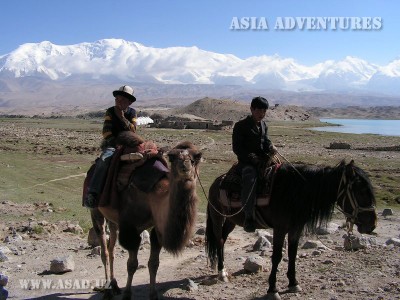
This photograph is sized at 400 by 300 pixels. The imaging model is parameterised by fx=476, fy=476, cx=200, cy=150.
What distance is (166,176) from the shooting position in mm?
6809

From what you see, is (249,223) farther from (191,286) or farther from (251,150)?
(191,286)

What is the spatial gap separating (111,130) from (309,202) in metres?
3.33

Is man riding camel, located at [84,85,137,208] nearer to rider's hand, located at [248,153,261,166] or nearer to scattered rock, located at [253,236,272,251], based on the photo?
rider's hand, located at [248,153,261,166]

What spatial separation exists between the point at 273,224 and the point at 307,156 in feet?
93.8

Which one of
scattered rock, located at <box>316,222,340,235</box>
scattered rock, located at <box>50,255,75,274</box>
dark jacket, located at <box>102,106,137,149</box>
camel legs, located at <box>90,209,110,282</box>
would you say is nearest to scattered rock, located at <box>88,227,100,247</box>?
scattered rock, located at <box>50,255,75,274</box>

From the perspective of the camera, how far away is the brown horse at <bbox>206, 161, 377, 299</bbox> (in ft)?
22.1

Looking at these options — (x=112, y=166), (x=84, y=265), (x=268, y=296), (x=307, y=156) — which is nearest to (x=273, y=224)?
(x=268, y=296)

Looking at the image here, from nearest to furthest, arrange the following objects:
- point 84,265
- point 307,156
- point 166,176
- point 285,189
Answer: point 166,176 < point 285,189 < point 84,265 < point 307,156

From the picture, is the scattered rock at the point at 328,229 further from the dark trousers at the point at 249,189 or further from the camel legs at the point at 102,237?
the camel legs at the point at 102,237

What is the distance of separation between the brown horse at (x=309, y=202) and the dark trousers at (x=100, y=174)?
2185 millimetres

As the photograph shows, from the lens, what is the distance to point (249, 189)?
24.5ft

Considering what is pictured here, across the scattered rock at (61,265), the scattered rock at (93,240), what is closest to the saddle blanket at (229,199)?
the scattered rock at (61,265)

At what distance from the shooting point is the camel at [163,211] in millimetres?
6219

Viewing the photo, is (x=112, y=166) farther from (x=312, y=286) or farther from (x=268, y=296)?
(x=312, y=286)
